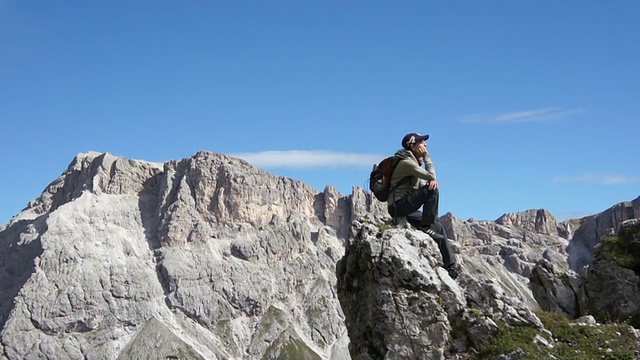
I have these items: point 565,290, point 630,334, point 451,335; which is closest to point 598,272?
point 565,290

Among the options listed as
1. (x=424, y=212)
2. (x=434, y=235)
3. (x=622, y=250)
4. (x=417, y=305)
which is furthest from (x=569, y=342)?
(x=622, y=250)

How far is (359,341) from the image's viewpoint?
65.0ft

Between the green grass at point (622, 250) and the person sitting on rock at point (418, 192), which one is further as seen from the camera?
the green grass at point (622, 250)

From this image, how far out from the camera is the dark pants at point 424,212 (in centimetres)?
2048

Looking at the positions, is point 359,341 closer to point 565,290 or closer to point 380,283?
point 380,283

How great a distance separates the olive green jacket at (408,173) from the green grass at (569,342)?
14.6ft

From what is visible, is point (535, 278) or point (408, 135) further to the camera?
point (535, 278)

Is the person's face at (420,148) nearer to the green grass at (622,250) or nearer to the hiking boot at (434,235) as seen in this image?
the hiking boot at (434,235)

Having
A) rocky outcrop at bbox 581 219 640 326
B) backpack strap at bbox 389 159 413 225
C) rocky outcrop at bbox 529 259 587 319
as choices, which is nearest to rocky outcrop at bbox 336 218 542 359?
backpack strap at bbox 389 159 413 225

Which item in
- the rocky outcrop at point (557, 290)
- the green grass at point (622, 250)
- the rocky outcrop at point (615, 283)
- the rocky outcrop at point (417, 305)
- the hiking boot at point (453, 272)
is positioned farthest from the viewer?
the rocky outcrop at point (557, 290)

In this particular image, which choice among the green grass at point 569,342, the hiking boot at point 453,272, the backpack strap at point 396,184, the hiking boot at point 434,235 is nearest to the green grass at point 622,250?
the green grass at point 569,342

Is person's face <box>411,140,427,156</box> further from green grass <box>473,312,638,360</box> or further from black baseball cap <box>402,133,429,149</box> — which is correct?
green grass <box>473,312,638,360</box>

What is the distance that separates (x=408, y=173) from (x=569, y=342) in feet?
19.4

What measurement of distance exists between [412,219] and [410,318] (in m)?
3.42
